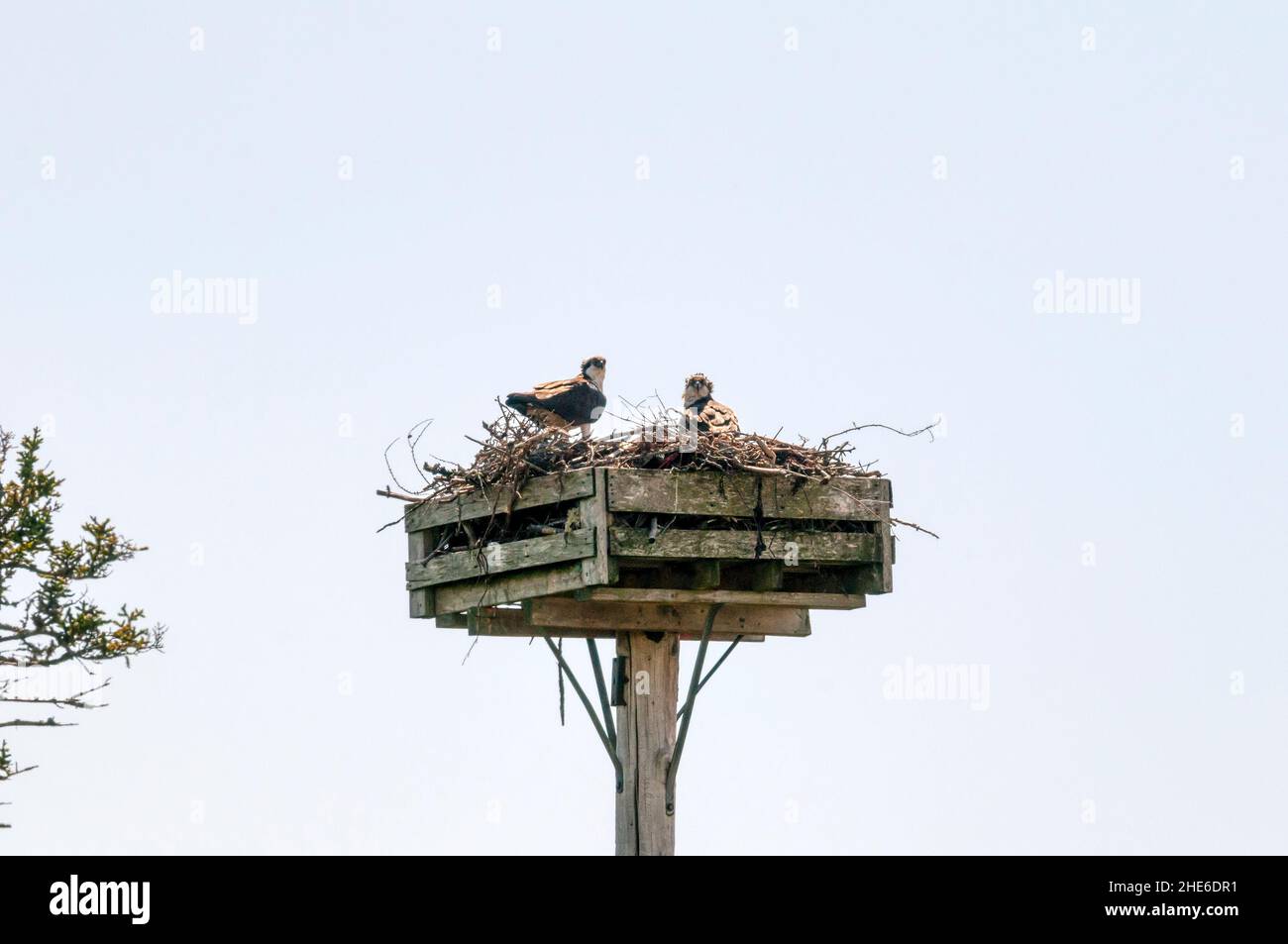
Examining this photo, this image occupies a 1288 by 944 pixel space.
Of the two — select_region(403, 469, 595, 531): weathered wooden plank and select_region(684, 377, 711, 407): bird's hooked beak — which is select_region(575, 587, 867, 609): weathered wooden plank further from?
select_region(684, 377, 711, 407): bird's hooked beak

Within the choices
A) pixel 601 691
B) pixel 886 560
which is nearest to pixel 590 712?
pixel 601 691

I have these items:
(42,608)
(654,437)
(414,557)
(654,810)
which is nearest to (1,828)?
(42,608)

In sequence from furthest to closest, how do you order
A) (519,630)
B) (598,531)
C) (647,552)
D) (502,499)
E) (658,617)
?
(519,630) < (658,617) < (502,499) < (647,552) < (598,531)

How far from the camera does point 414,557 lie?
11320 millimetres

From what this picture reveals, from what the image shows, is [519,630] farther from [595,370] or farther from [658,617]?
[595,370]

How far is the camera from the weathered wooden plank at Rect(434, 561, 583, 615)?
1035cm

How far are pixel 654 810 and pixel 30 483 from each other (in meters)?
4.54

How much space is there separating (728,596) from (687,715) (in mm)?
874

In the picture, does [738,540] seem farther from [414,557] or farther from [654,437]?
[414,557]

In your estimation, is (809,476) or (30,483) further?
(30,483)

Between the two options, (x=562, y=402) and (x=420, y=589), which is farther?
(x=562, y=402)

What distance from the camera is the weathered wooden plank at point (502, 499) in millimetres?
10219

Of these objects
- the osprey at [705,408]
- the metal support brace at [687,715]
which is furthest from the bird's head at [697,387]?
the metal support brace at [687,715]

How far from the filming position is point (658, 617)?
11.1m
